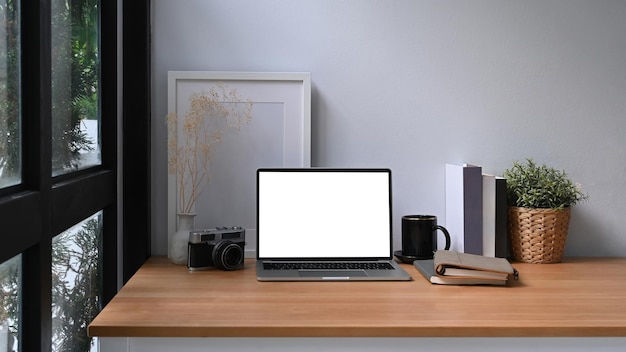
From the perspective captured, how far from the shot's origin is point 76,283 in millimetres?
1672

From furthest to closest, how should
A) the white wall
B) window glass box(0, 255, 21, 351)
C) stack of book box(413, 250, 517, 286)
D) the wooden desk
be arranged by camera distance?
1. the white wall
2. stack of book box(413, 250, 517, 286)
3. the wooden desk
4. window glass box(0, 255, 21, 351)

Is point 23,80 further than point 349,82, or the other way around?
point 349,82

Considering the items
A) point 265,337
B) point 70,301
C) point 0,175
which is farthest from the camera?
point 70,301

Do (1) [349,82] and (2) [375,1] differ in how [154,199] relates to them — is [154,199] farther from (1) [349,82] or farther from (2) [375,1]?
(2) [375,1]

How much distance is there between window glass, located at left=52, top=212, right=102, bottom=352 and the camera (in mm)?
1521

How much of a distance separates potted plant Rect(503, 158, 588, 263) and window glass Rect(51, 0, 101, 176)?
124 centimetres

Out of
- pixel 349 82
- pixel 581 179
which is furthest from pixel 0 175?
pixel 581 179

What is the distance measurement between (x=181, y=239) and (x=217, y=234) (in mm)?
115

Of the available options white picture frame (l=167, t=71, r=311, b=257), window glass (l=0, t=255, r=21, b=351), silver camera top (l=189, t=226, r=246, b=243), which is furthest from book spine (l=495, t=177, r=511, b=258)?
window glass (l=0, t=255, r=21, b=351)

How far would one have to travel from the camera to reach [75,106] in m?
1.68

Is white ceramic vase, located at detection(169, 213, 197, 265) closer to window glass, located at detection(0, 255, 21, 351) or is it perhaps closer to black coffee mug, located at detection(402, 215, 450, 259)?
black coffee mug, located at detection(402, 215, 450, 259)

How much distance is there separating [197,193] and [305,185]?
0.36 metres

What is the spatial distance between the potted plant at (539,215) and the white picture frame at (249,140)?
65 centimetres

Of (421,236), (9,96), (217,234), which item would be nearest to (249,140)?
(217,234)
